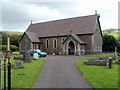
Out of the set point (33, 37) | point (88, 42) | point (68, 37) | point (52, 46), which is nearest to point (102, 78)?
point (68, 37)

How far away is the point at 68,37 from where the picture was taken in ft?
112

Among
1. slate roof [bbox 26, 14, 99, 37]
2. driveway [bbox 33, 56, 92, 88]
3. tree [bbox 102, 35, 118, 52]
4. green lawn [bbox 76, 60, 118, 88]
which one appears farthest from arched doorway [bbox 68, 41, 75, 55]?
green lawn [bbox 76, 60, 118, 88]

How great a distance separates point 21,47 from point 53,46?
378 inches

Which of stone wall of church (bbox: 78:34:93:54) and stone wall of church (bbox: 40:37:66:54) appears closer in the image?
stone wall of church (bbox: 78:34:93:54)

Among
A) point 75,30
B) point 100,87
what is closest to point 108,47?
point 75,30

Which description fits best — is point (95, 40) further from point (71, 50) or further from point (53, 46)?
point (53, 46)

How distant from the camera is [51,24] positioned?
44.8 metres

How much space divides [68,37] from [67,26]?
6.78 meters

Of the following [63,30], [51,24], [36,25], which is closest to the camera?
[63,30]

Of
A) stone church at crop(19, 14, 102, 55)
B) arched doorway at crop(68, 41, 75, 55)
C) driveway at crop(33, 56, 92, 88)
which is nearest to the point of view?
driveway at crop(33, 56, 92, 88)

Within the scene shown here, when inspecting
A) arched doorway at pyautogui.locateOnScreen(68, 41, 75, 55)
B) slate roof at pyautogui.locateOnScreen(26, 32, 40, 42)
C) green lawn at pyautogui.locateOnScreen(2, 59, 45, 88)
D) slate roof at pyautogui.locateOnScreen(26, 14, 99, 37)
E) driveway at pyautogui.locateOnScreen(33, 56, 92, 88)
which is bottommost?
driveway at pyautogui.locateOnScreen(33, 56, 92, 88)

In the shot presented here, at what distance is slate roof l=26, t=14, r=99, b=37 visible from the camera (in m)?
36.2

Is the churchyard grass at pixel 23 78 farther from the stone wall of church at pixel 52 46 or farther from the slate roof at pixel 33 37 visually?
the slate roof at pixel 33 37

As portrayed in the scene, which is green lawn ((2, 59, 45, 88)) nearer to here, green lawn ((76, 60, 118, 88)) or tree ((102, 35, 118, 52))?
green lawn ((76, 60, 118, 88))
